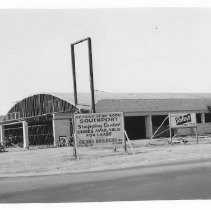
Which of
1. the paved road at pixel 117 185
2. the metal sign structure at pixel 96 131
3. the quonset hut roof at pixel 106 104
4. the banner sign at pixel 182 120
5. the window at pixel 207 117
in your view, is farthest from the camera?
the window at pixel 207 117

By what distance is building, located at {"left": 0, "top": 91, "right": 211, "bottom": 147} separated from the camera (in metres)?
42.7

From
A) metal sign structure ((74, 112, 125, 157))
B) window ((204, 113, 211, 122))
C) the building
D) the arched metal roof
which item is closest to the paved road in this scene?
metal sign structure ((74, 112, 125, 157))

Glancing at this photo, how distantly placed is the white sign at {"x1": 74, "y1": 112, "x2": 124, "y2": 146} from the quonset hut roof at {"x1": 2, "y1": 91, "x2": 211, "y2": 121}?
20223 millimetres

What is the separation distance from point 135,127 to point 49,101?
936cm

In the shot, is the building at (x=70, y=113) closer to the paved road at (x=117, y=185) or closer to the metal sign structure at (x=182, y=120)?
the metal sign structure at (x=182, y=120)

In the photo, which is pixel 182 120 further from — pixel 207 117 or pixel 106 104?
pixel 207 117

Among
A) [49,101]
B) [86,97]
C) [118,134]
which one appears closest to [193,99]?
[86,97]

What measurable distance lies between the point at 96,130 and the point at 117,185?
32.0 ft

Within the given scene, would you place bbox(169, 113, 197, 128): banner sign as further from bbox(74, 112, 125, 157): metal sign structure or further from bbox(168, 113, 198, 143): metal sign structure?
bbox(74, 112, 125, 157): metal sign structure

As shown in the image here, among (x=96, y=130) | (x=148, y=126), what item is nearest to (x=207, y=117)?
(x=148, y=126)

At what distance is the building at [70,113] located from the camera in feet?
140

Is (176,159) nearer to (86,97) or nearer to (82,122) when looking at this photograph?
(82,122)

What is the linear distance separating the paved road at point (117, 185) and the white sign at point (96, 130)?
231 inches

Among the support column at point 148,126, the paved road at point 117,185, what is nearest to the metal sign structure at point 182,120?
the paved road at point 117,185
